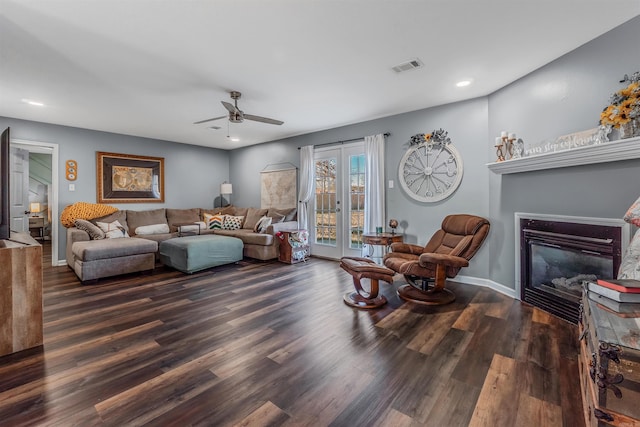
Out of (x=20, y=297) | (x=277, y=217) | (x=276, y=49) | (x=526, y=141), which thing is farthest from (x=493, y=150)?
(x=20, y=297)

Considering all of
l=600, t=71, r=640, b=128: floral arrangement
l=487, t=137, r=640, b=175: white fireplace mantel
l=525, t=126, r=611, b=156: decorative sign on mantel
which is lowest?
l=487, t=137, r=640, b=175: white fireplace mantel

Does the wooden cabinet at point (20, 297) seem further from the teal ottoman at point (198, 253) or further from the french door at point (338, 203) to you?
the french door at point (338, 203)

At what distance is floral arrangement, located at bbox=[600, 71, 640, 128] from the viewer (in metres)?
2.02

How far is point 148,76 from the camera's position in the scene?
2.98m

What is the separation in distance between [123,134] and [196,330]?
191 inches

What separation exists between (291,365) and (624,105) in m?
2.98

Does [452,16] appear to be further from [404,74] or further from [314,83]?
[314,83]

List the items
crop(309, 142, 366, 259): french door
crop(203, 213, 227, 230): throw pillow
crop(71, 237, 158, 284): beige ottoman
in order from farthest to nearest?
crop(203, 213, 227, 230): throw pillow → crop(309, 142, 366, 259): french door → crop(71, 237, 158, 284): beige ottoman

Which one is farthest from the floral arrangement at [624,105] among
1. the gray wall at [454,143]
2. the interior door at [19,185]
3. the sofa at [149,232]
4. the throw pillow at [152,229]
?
the interior door at [19,185]

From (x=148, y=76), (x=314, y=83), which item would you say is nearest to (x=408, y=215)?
(x=314, y=83)

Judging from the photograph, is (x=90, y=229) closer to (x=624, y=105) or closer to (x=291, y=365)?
(x=291, y=365)

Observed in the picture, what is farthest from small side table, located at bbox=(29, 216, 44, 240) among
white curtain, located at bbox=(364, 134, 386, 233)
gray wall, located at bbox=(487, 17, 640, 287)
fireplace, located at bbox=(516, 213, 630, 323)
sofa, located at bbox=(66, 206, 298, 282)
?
fireplace, located at bbox=(516, 213, 630, 323)

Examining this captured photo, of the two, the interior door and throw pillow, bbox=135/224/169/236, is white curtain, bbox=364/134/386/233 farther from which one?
the interior door

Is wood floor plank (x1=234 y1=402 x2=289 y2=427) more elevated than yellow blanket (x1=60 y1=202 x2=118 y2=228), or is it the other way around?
yellow blanket (x1=60 y1=202 x2=118 y2=228)
